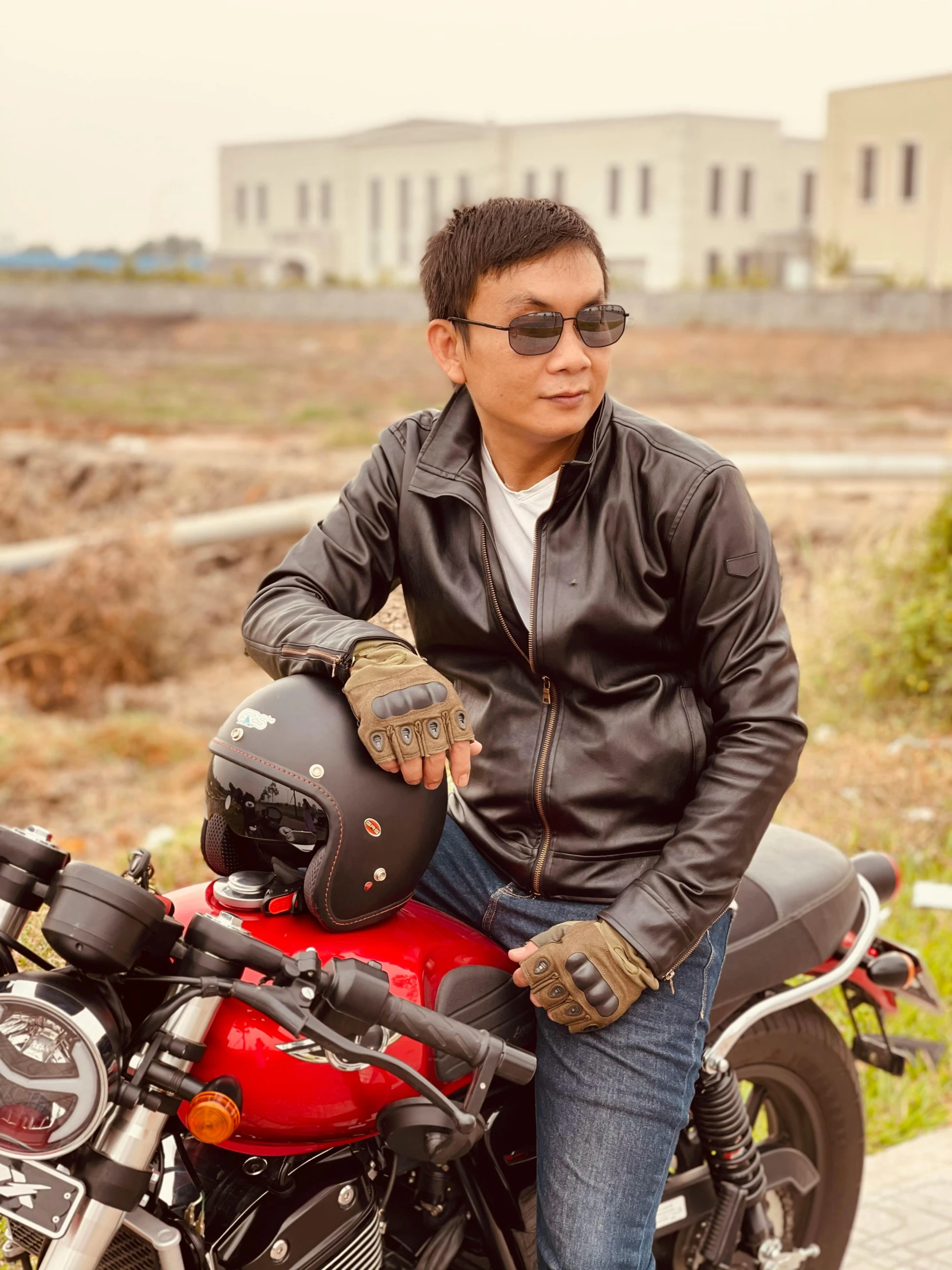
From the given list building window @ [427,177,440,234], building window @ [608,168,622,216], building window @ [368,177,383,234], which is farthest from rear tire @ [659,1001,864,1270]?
building window @ [368,177,383,234]

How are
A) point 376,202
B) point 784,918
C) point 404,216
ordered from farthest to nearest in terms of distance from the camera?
1. point 376,202
2. point 404,216
3. point 784,918

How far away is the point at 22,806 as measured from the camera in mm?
9711

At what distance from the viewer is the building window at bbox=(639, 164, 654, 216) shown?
67.4m

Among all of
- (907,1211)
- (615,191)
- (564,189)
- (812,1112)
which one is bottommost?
(907,1211)

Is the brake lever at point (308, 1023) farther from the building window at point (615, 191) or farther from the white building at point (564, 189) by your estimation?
the building window at point (615, 191)

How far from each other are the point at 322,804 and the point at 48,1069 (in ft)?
1.71

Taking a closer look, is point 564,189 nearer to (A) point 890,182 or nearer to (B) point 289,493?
(A) point 890,182

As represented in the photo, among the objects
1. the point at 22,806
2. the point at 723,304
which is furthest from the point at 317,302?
the point at 22,806

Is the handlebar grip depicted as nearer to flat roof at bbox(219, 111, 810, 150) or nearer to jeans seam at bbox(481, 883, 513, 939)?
jeans seam at bbox(481, 883, 513, 939)

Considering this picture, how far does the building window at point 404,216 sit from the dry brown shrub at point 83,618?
65.2 m

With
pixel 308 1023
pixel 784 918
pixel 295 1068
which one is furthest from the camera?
pixel 784 918

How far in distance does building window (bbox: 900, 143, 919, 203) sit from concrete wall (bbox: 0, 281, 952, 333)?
12.0 m

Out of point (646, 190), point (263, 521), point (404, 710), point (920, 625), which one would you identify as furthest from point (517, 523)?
point (646, 190)

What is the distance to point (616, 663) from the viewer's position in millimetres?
2484
